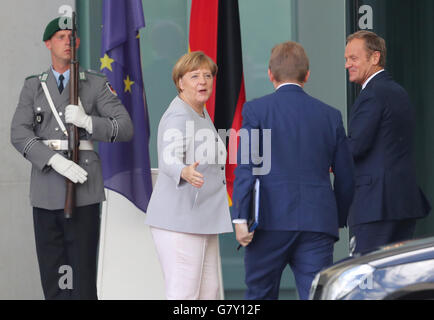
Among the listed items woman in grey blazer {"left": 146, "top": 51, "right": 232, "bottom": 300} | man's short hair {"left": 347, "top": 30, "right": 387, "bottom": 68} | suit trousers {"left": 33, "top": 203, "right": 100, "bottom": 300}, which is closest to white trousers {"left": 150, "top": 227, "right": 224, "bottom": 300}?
woman in grey blazer {"left": 146, "top": 51, "right": 232, "bottom": 300}

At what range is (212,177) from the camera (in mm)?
5078

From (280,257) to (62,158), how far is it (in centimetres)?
160

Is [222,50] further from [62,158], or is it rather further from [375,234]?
[375,234]

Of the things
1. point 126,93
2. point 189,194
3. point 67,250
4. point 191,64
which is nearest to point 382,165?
point 189,194

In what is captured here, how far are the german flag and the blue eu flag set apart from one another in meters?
0.44

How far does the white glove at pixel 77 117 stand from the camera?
5430 millimetres

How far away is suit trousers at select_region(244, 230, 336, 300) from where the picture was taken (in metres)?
4.68

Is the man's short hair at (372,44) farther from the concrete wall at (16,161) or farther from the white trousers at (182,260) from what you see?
the concrete wall at (16,161)

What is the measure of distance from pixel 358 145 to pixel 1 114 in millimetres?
3105

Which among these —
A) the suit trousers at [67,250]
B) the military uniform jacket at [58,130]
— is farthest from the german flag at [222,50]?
the suit trousers at [67,250]

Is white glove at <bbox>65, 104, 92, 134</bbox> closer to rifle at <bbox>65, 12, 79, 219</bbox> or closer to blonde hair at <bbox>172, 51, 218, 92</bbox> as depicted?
rifle at <bbox>65, 12, 79, 219</bbox>

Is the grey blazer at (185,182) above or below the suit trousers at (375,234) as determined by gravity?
above

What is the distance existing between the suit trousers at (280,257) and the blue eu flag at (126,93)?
159 centimetres
